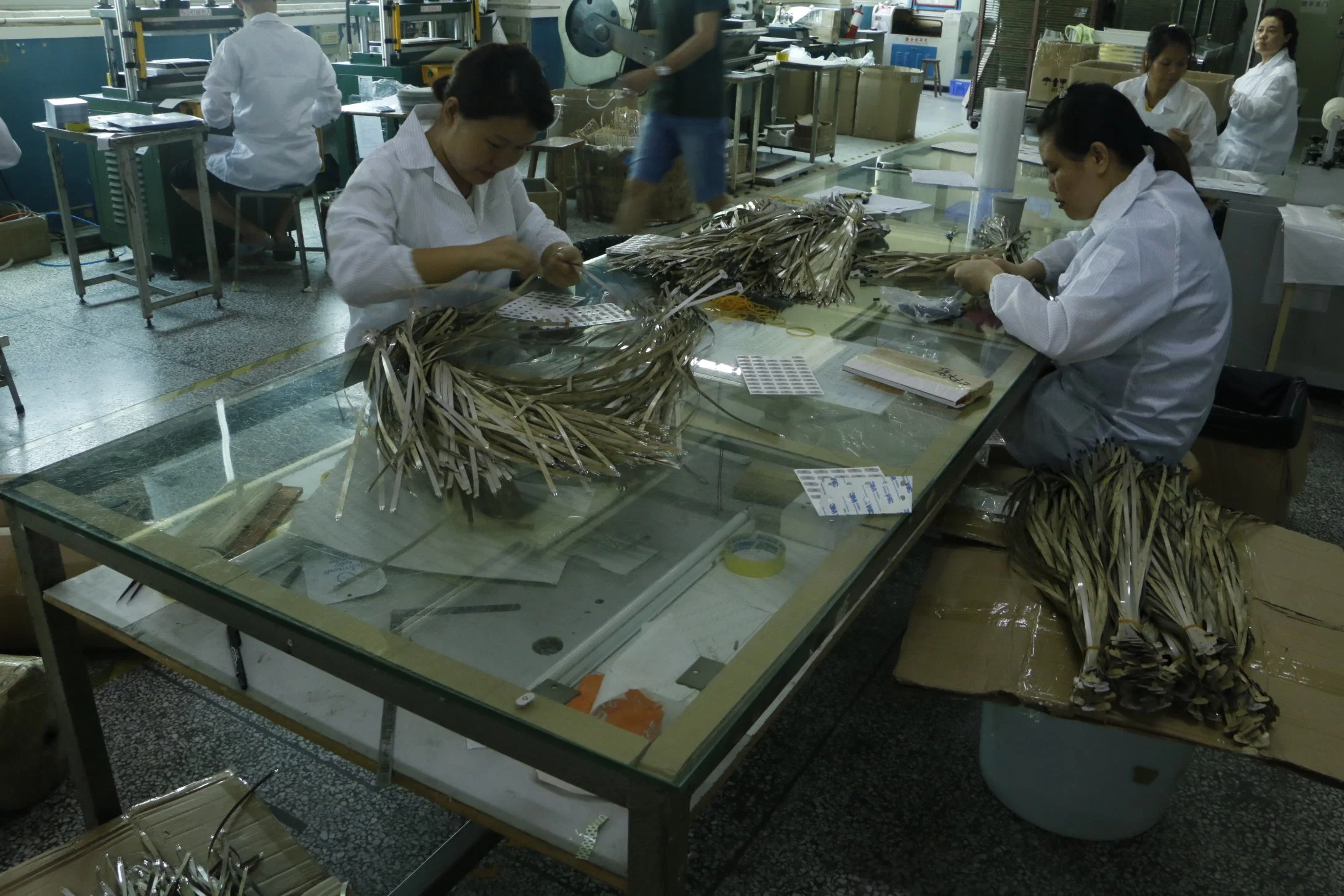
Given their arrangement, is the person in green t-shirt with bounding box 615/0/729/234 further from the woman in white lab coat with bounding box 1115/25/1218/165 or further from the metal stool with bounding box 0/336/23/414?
the metal stool with bounding box 0/336/23/414

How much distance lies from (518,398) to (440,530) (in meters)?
0.29

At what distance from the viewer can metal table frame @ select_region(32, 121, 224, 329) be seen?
4016 mm

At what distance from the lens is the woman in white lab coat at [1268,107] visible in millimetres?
4441

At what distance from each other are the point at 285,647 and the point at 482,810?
27cm

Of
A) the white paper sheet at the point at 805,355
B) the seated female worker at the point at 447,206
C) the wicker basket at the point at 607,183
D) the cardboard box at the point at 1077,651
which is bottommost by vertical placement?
the wicker basket at the point at 607,183

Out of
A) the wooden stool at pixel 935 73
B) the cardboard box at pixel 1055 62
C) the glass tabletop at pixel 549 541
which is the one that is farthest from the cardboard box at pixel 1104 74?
the wooden stool at pixel 935 73

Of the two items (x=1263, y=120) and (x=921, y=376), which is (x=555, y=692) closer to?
(x=921, y=376)

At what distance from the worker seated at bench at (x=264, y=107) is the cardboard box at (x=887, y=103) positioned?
4763mm

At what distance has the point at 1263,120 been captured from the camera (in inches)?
179

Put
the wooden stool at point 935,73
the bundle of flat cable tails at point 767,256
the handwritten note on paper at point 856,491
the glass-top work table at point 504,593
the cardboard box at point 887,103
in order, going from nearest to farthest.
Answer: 1. the glass-top work table at point 504,593
2. the handwritten note on paper at point 856,491
3. the bundle of flat cable tails at point 767,256
4. the cardboard box at point 887,103
5. the wooden stool at point 935,73

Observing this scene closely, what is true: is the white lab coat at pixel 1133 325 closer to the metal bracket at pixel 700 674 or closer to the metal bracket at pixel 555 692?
the metal bracket at pixel 700 674

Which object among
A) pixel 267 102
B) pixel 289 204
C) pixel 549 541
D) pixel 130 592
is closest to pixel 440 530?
pixel 549 541

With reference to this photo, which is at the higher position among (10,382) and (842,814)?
(10,382)

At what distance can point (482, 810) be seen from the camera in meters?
1.05
